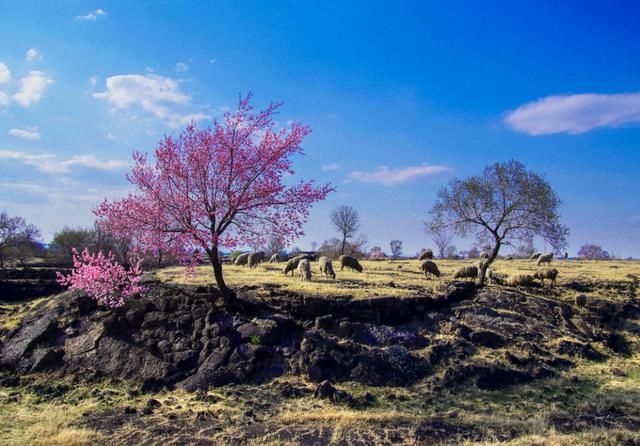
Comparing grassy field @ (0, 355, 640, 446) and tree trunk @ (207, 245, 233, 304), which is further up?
tree trunk @ (207, 245, 233, 304)

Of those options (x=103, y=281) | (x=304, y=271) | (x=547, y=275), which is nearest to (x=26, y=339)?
(x=103, y=281)

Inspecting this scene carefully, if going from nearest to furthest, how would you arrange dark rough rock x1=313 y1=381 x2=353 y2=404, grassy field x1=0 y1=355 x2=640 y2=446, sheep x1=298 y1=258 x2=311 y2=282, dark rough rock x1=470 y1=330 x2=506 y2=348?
grassy field x1=0 y1=355 x2=640 y2=446, dark rough rock x1=313 y1=381 x2=353 y2=404, dark rough rock x1=470 y1=330 x2=506 y2=348, sheep x1=298 y1=258 x2=311 y2=282

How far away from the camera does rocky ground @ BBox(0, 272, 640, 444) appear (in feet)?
41.4

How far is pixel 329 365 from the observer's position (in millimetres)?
16391

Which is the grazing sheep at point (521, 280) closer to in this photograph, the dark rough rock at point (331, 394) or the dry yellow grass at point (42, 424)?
the dark rough rock at point (331, 394)

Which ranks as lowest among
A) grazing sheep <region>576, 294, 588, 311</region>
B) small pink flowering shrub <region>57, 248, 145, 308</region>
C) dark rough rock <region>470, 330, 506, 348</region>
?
dark rough rock <region>470, 330, 506, 348</region>

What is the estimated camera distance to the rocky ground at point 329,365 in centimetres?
1263

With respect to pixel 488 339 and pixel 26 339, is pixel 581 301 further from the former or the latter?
pixel 26 339

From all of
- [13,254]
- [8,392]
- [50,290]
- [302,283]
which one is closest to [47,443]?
[8,392]

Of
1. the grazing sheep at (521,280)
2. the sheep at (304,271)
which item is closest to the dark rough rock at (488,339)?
the grazing sheep at (521,280)

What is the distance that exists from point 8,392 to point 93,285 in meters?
5.14

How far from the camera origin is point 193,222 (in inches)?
773

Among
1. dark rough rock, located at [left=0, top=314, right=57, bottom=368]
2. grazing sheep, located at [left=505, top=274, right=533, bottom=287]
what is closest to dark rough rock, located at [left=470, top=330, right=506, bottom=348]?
grazing sheep, located at [left=505, top=274, right=533, bottom=287]

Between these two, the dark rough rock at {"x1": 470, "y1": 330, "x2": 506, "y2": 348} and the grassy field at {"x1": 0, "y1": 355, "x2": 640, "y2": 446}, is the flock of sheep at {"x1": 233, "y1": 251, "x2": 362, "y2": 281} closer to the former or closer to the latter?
the dark rough rock at {"x1": 470, "y1": 330, "x2": 506, "y2": 348}
